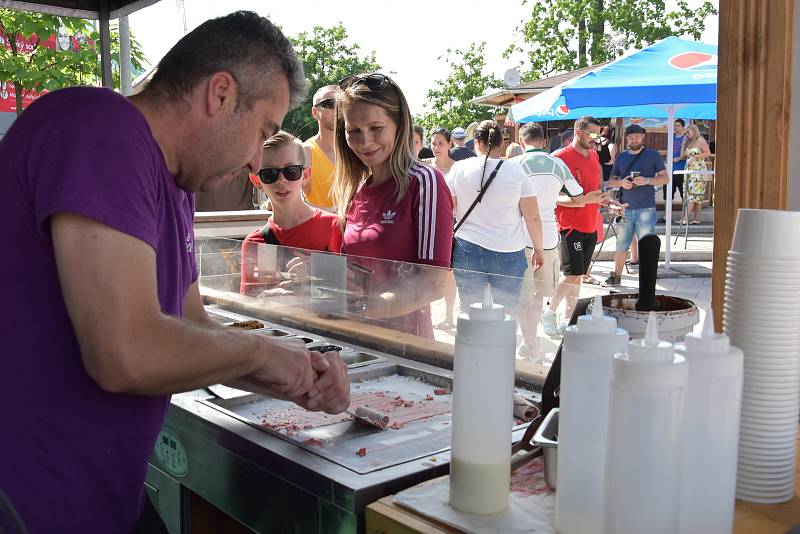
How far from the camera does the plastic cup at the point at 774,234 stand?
1.23 meters

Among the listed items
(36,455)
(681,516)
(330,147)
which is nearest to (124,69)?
(330,147)

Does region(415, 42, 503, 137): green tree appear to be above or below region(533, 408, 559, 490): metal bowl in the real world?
above

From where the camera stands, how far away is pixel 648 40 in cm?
2611

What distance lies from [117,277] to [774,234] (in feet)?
3.42

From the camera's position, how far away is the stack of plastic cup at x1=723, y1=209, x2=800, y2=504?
4.04ft

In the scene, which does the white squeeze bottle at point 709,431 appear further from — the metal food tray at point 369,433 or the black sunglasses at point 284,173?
the black sunglasses at point 284,173

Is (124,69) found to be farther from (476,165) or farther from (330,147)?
(476,165)

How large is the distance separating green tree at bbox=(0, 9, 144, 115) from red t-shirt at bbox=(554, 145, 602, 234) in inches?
188

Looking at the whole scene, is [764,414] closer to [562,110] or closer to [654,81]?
[654,81]

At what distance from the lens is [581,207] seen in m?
6.82

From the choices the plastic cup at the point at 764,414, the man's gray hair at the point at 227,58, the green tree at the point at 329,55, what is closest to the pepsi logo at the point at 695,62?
the man's gray hair at the point at 227,58

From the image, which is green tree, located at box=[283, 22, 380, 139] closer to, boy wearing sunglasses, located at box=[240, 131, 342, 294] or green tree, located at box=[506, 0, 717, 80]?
green tree, located at box=[506, 0, 717, 80]

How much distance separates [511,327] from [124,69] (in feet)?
14.4

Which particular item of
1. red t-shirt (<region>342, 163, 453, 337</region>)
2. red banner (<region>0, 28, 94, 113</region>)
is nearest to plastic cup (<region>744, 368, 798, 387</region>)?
red t-shirt (<region>342, 163, 453, 337</region>)
